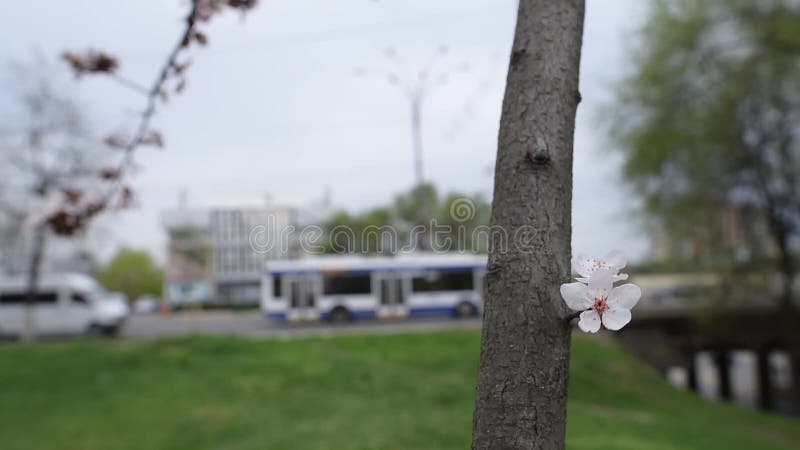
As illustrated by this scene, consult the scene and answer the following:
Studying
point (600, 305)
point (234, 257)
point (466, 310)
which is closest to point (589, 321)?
point (600, 305)

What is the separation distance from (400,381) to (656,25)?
374 inches

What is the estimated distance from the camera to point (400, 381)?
41.4 ft

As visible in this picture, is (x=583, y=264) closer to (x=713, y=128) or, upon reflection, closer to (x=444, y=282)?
(x=713, y=128)

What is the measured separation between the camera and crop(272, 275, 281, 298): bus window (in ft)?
66.2

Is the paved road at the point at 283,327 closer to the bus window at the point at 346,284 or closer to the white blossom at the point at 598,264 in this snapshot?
the bus window at the point at 346,284

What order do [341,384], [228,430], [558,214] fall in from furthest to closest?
[341,384], [228,430], [558,214]

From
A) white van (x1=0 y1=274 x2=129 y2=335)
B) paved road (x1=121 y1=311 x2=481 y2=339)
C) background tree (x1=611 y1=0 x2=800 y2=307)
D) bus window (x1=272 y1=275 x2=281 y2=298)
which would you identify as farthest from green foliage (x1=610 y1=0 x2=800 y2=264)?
white van (x1=0 y1=274 x2=129 y2=335)

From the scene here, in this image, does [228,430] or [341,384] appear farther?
[341,384]

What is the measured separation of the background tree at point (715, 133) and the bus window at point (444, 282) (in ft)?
22.8

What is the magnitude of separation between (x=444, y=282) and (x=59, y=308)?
11532mm

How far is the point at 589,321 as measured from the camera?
33.8 inches

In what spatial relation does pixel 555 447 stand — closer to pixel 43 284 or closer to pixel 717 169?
pixel 717 169

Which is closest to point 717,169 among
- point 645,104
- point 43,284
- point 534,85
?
point 645,104

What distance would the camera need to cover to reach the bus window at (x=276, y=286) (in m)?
20.2
